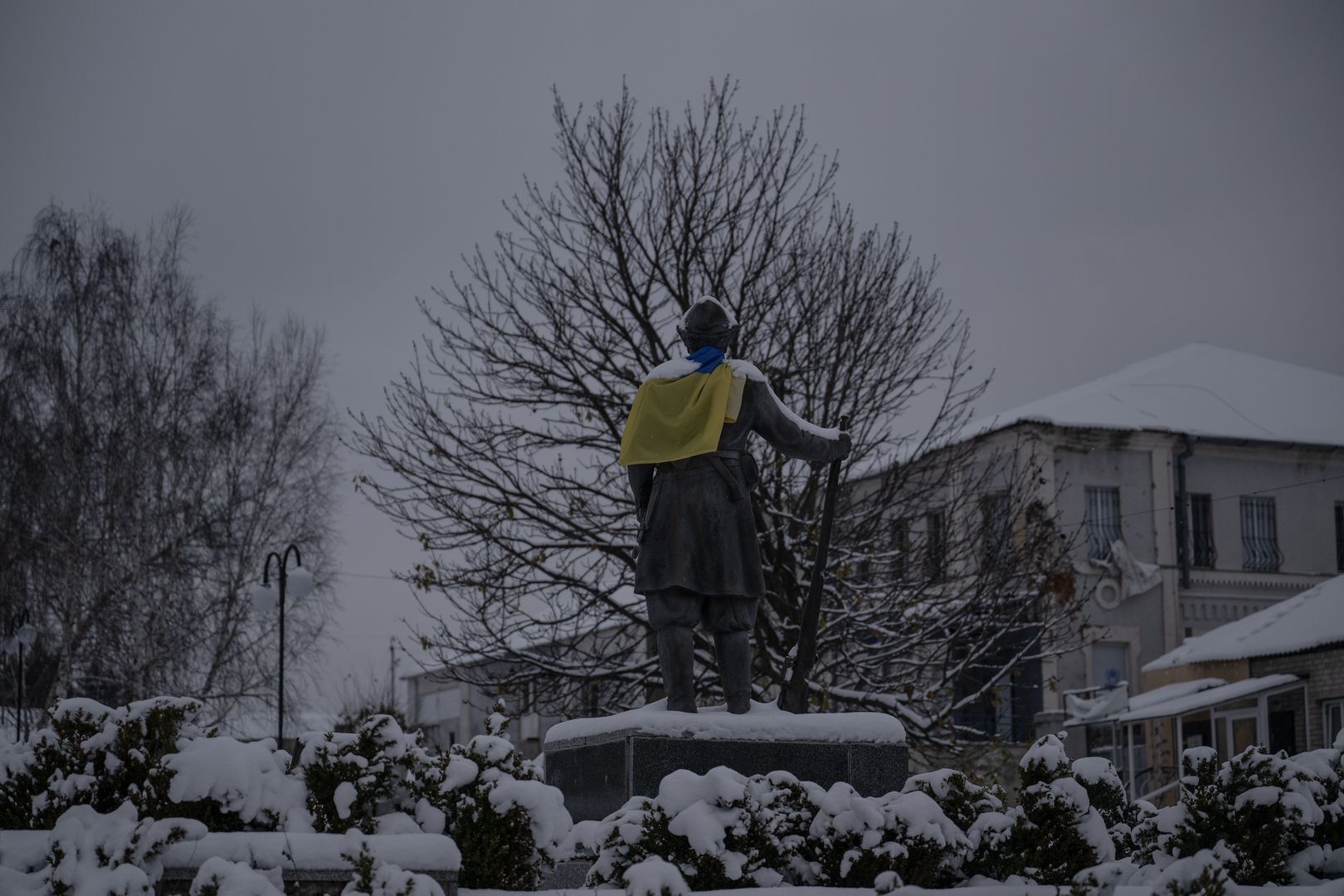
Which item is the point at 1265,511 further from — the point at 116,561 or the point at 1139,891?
the point at 1139,891

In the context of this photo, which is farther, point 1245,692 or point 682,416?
point 1245,692

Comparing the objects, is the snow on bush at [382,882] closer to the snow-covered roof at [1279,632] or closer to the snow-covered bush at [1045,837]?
→ the snow-covered bush at [1045,837]

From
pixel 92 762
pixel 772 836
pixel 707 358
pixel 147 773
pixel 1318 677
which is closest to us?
pixel 147 773

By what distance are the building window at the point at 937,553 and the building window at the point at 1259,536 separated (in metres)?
16.8

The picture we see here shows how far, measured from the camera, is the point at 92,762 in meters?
5.54

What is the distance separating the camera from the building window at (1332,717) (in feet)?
74.6

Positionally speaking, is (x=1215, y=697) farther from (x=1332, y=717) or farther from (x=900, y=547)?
(x=900, y=547)

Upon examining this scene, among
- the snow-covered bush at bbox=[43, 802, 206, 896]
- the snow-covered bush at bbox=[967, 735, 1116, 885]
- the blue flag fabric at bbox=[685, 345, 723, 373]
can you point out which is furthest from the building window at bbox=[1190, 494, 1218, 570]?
the snow-covered bush at bbox=[43, 802, 206, 896]

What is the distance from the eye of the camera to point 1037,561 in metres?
16.9

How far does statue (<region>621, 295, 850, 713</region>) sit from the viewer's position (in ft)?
24.0

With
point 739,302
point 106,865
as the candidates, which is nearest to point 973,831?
point 106,865

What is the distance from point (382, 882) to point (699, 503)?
3.07m

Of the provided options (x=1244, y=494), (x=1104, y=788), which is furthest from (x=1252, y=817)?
(x=1244, y=494)

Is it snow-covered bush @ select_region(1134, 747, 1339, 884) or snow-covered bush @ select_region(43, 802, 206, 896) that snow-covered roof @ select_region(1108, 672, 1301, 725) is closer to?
snow-covered bush @ select_region(1134, 747, 1339, 884)
